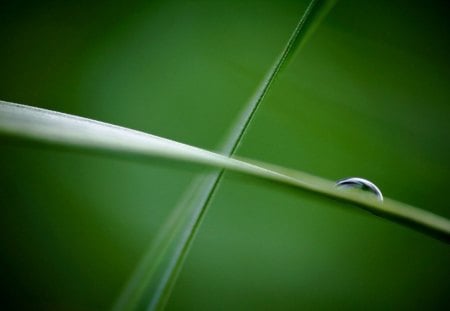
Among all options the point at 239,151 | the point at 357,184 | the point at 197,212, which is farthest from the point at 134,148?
the point at 239,151

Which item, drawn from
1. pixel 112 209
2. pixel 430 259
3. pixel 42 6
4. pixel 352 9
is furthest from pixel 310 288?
pixel 42 6

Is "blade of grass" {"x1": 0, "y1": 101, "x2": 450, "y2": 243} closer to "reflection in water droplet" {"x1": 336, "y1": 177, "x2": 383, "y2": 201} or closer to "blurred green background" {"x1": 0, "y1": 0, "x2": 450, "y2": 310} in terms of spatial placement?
"reflection in water droplet" {"x1": 336, "y1": 177, "x2": 383, "y2": 201}

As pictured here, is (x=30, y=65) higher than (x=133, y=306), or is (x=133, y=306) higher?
(x=30, y=65)

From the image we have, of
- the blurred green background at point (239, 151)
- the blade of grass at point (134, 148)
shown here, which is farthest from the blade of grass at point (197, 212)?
the blurred green background at point (239, 151)

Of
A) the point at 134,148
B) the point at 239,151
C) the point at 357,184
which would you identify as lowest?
the point at 134,148

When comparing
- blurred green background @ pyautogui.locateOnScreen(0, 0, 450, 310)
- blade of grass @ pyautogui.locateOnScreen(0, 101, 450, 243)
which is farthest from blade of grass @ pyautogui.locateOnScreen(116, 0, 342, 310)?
blurred green background @ pyautogui.locateOnScreen(0, 0, 450, 310)

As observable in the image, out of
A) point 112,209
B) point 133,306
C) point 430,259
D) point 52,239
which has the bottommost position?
point 133,306

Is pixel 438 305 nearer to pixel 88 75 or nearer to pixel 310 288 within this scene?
pixel 310 288

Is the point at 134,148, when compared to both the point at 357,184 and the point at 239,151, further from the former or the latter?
the point at 239,151

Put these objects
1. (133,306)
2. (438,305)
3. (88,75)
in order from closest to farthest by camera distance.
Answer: (133,306) < (438,305) < (88,75)
